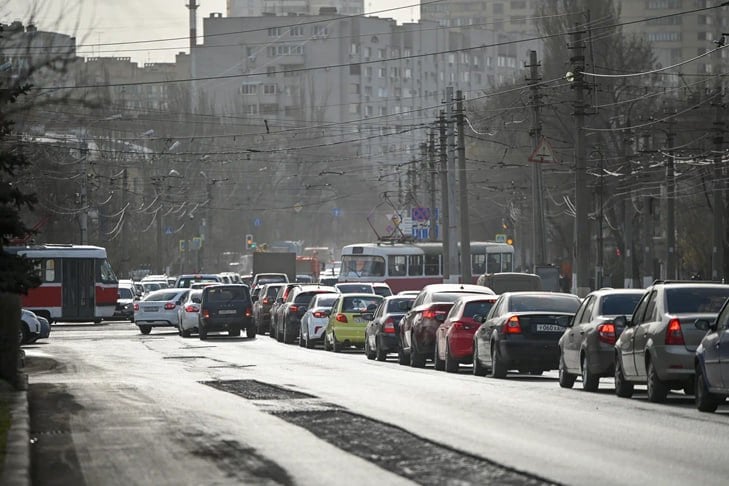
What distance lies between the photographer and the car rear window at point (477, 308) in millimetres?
31234

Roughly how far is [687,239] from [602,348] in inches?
2536

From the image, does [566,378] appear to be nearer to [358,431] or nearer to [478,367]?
[478,367]

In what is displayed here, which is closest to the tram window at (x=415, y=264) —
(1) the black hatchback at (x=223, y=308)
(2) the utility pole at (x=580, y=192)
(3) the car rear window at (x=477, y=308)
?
(1) the black hatchback at (x=223, y=308)

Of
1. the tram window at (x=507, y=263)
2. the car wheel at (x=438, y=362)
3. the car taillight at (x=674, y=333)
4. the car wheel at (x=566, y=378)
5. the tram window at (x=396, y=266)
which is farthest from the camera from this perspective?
the tram window at (x=507, y=263)

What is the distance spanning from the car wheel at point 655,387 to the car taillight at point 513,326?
20.8ft

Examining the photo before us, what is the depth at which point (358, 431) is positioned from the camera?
16.1 meters

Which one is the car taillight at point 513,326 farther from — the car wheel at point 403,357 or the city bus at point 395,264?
the city bus at point 395,264

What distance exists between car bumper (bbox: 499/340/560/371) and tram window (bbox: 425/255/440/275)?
5357 cm

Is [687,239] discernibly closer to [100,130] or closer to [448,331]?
[100,130]

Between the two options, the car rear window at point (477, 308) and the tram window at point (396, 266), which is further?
the tram window at point (396, 266)

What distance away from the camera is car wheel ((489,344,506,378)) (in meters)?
27.5

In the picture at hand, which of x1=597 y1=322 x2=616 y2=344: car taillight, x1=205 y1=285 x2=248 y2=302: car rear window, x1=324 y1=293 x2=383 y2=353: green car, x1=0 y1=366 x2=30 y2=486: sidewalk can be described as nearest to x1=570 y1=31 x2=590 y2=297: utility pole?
x1=324 y1=293 x2=383 y2=353: green car

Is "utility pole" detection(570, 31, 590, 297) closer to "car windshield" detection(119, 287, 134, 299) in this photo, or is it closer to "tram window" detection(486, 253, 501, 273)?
"car windshield" detection(119, 287, 134, 299)

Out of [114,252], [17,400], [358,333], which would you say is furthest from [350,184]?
[17,400]
